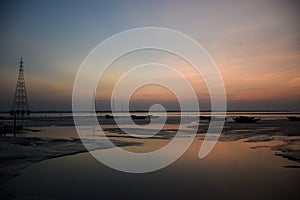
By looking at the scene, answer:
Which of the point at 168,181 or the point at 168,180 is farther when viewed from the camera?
the point at 168,180

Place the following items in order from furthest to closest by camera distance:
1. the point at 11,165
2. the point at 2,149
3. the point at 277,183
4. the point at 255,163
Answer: the point at 2,149 → the point at 255,163 → the point at 11,165 → the point at 277,183

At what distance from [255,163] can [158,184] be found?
19.4 feet

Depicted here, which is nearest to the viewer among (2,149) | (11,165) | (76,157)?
(11,165)

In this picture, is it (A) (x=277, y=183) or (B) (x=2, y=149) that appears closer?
(A) (x=277, y=183)

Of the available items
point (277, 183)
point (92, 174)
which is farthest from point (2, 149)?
point (277, 183)

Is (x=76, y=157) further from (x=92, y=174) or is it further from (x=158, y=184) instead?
(x=158, y=184)

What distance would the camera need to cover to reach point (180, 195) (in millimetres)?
8188

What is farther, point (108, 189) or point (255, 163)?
point (255, 163)

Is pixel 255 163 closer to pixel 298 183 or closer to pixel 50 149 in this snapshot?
pixel 298 183

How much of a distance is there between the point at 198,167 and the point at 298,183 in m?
4.19

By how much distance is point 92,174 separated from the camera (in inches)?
432

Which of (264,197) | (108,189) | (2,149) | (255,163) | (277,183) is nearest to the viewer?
(264,197)

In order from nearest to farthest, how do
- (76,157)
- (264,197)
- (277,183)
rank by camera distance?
(264,197), (277,183), (76,157)

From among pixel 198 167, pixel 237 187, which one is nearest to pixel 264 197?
pixel 237 187
